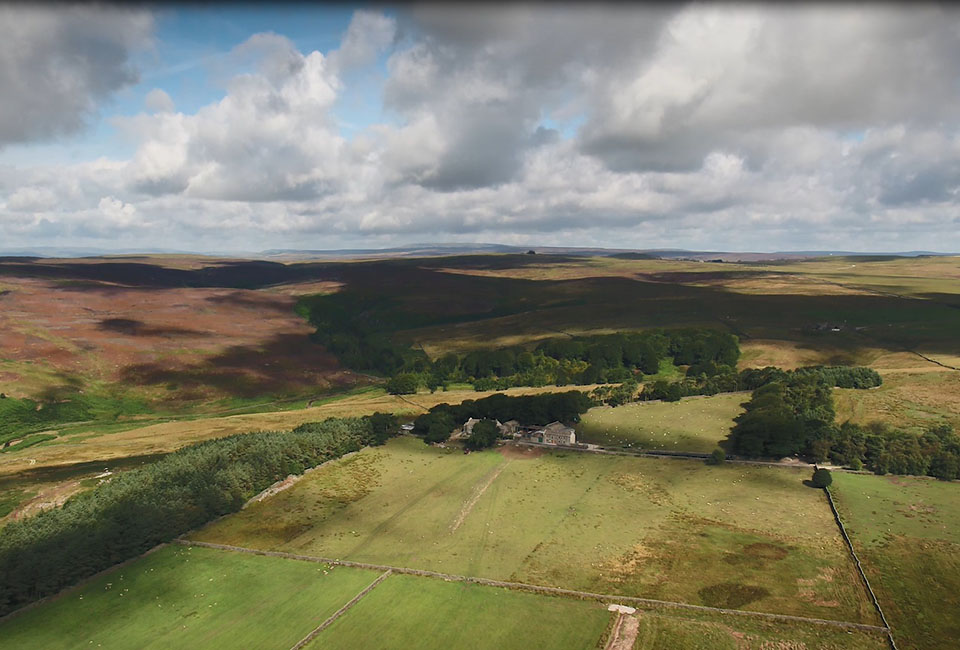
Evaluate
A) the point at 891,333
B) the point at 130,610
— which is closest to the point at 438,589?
the point at 130,610

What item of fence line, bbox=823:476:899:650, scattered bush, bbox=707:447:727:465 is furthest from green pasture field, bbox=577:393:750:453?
fence line, bbox=823:476:899:650

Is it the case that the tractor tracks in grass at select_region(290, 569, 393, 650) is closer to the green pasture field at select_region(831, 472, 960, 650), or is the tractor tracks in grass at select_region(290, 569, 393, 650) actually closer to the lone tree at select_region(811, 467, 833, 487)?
the green pasture field at select_region(831, 472, 960, 650)

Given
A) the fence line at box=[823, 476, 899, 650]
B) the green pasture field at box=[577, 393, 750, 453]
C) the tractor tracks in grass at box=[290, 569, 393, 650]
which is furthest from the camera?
the green pasture field at box=[577, 393, 750, 453]

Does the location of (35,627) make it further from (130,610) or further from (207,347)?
(207,347)

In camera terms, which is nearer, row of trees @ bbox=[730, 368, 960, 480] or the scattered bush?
row of trees @ bbox=[730, 368, 960, 480]

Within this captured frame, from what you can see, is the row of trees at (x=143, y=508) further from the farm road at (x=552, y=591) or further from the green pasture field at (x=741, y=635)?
the green pasture field at (x=741, y=635)

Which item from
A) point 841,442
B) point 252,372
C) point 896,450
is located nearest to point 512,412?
point 841,442

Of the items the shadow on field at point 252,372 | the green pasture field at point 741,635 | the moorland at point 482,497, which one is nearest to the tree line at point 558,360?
the moorland at point 482,497

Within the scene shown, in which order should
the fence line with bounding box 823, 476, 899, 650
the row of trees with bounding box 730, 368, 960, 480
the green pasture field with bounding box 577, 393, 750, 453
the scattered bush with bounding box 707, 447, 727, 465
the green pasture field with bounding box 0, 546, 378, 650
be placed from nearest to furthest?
the fence line with bounding box 823, 476, 899, 650, the green pasture field with bounding box 0, 546, 378, 650, the row of trees with bounding box 730, 368, 960, 480, the scattered bush with bounding box 707, 447, 727, 465, the green pasture field with bounding box 577, 393, 750, 453
